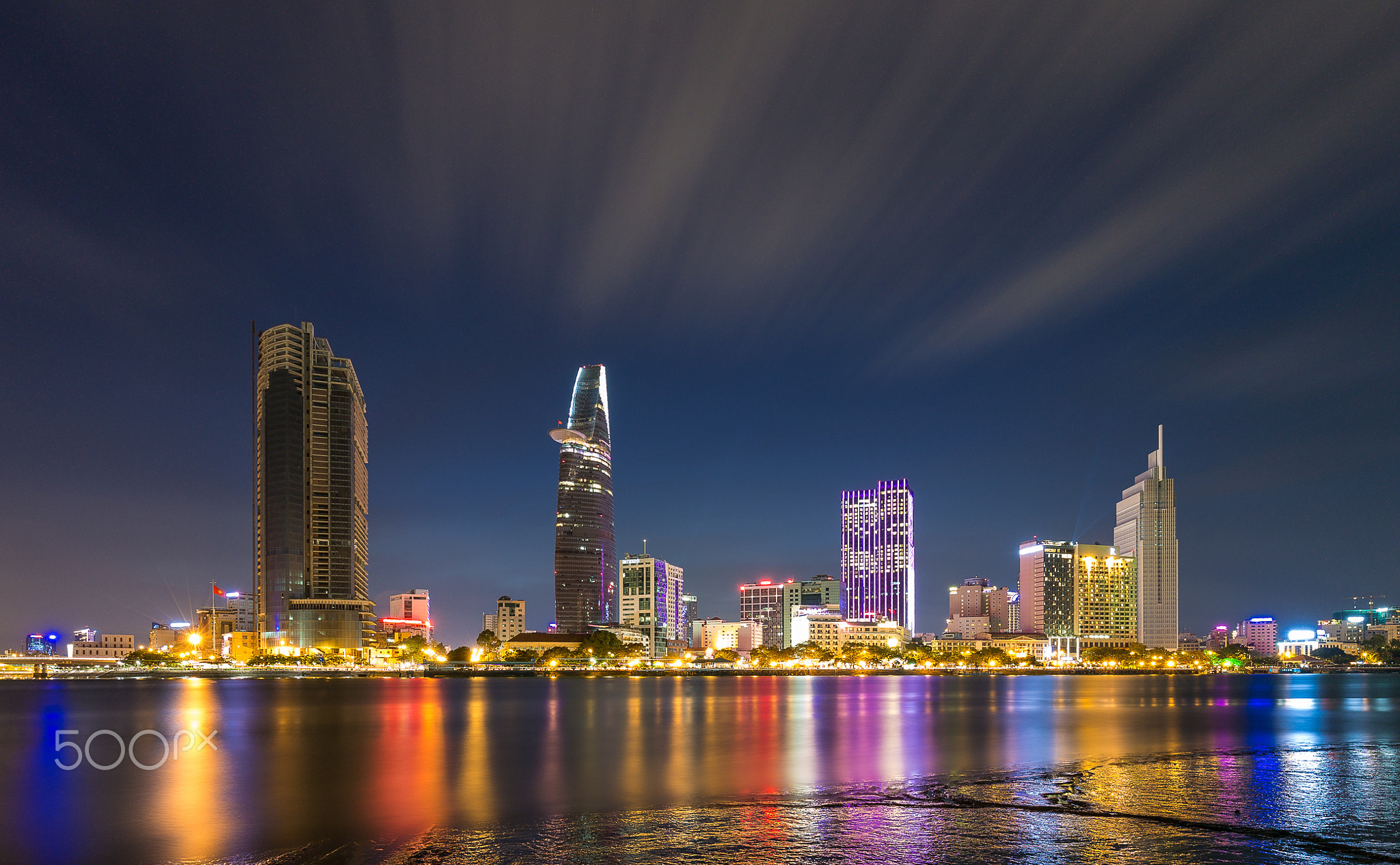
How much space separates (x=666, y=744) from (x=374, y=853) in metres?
33.8

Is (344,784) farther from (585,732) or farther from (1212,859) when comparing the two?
(1212,859)

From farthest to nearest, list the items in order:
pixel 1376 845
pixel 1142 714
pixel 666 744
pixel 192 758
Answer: pixel 1142 714 < pixel 666 744 < pixel 192 758 < pixel 1376 845

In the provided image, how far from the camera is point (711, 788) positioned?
127 feet

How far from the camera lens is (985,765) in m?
44.9

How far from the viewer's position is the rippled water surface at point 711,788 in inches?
1043

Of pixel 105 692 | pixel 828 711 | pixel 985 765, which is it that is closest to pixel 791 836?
pixel 985 765

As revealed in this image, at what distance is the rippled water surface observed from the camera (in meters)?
26.5

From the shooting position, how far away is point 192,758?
50.2 metres

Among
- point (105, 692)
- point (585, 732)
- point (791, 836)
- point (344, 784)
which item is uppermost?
point (791, 836)

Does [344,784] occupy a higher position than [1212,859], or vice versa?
[1212,859]

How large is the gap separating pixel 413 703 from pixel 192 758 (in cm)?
5447

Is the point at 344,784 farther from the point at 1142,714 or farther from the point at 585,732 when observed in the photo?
the point at 1142,714

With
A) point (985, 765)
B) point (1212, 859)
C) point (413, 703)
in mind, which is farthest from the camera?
point (413, 703)

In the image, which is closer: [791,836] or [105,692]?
[791,836]
